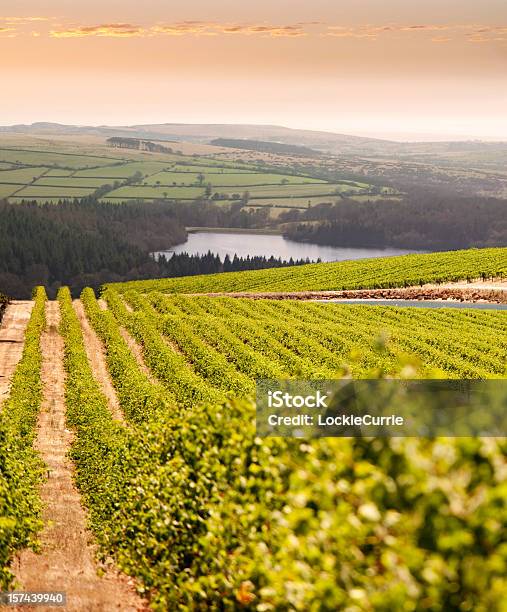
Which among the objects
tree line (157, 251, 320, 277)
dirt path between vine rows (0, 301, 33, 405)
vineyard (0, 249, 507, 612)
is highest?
vineyard (0, 249, 507, 612)

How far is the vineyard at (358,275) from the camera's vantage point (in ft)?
222

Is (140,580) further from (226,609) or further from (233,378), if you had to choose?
(233,378)

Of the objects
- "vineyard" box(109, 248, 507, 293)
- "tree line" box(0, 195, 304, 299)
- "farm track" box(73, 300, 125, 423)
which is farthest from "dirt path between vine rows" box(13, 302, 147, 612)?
"tree line" box(0, 195, 304, 299)

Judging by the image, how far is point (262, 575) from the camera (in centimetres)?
826

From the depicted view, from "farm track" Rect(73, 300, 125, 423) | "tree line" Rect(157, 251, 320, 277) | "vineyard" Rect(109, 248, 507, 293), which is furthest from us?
"tree line" Rect(157, 251, 320, 277)

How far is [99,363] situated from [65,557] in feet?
72.1

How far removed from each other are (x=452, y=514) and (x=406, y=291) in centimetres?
6016

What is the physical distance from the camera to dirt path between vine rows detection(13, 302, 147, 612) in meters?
12.8

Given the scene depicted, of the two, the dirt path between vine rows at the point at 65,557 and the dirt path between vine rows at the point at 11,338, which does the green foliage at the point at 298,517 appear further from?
the dirt path between vine rows at the point at 11,338

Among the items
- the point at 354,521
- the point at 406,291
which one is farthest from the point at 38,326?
the point at 354,521

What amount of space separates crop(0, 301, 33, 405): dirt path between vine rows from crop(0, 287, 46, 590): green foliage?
1.00 meters

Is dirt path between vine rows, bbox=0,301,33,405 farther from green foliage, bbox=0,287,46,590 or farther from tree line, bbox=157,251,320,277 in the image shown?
tree line, bbox=157,251,320,277

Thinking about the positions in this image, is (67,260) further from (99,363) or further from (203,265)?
(99,363)

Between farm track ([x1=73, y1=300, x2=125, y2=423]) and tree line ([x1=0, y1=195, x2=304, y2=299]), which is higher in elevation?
farm track ([x1=73, y1=300, x2=125, y2=423])
